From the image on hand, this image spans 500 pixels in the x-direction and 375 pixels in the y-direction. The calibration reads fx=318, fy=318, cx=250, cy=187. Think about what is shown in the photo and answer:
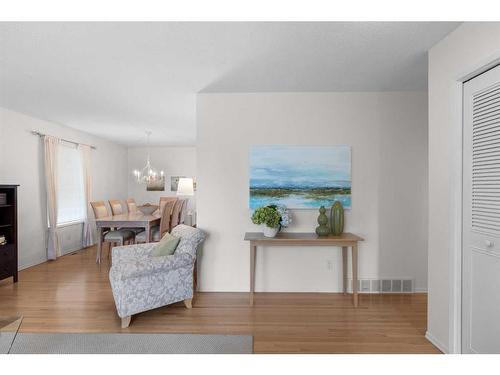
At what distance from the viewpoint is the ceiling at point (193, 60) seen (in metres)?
2.29

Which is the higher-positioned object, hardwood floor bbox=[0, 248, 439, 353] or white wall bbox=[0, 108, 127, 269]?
white wall bbox=[0, 108, 127, 269]

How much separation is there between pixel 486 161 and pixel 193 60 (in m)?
2.36

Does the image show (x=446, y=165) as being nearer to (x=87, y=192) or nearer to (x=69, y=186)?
(x=69, y=186)

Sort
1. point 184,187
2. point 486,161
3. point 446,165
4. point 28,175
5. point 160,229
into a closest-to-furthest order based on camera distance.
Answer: point 486,161 < point 446,165 < point 28,175 < point 160,229 < point 184,187

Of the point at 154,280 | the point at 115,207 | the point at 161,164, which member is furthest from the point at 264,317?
the point at 161,164

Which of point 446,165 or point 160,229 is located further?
point 160,229

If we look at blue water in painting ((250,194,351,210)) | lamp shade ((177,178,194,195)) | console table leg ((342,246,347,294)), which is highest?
lamp shade ((177,178,194,195))

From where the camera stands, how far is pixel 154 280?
2.94 metres

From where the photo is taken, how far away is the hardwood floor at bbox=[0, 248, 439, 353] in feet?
8.27

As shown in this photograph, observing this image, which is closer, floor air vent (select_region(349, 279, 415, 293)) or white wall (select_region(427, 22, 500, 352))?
white wall (select_region(427, 22, 500, 352))

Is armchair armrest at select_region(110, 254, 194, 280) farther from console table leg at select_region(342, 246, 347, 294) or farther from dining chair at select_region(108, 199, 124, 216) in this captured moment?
dining chair at select_region(108, 199, 124, 216)

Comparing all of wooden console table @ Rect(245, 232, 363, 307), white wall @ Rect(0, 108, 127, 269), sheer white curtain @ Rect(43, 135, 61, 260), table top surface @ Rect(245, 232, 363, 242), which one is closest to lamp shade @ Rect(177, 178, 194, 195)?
white wall @ Rect(0, 108, 127, 269)

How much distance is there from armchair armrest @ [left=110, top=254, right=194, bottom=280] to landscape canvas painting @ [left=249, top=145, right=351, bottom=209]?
1.10 metres

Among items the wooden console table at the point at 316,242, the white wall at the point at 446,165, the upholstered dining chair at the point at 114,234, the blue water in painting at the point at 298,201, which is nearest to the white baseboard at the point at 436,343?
the white wall at the point at 446,165
